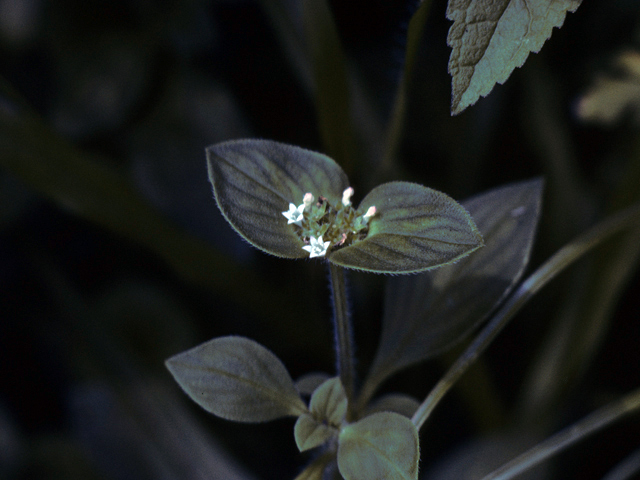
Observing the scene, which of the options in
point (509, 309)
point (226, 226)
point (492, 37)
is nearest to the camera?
point (492, 37)

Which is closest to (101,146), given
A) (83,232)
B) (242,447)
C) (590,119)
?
(83,232)

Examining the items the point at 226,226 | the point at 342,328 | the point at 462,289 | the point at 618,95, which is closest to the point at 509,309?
the point at 462,289

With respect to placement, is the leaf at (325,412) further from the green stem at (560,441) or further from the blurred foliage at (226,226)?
the blurred foliage at (226,226)

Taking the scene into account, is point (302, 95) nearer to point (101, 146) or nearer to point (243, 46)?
point (243, 46)

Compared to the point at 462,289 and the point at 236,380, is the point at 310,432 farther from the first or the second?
the point at 462,289

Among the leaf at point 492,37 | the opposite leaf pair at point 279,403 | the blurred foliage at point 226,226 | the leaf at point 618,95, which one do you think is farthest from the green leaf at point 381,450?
the leaf at point 618,95

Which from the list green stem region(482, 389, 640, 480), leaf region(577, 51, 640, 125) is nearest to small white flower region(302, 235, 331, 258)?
green stem region(482, 389, 640, 480)

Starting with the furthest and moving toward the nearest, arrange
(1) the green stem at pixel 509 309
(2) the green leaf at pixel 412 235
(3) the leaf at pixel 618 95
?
(3) the leaf at pixel 618 95, (1) the green stem at pixel 509 309, (2) the green leaf at pixel 412 235
